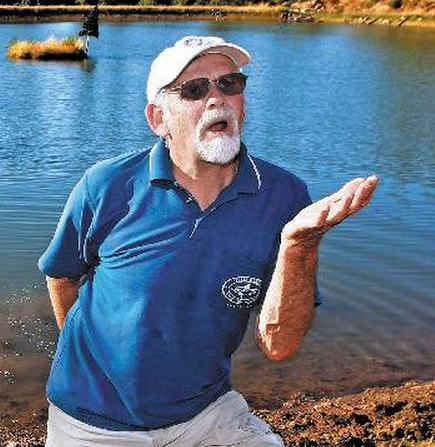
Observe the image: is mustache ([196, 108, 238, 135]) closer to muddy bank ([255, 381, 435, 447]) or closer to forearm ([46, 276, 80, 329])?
forearm ([46, 276, 80, 329])

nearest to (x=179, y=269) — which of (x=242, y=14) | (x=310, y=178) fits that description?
(x=310, y=178)

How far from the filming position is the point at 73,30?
8269cm

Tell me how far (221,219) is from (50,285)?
39.8 inches

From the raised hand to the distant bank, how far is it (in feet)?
328

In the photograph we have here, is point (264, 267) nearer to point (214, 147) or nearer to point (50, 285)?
point (214, 147)

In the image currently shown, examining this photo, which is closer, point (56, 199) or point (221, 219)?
point (221, 219)

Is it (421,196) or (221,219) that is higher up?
(221,219)

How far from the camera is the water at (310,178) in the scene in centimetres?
960

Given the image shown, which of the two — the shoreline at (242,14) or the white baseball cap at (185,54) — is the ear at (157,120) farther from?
the shoreline at (242,14)

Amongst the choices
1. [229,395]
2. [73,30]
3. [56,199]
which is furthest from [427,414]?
[73,30]

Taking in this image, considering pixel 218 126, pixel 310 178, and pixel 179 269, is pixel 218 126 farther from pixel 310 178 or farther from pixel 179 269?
pixel 310 178

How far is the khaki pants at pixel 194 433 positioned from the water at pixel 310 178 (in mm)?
4951

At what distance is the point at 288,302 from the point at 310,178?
1654 centimetres

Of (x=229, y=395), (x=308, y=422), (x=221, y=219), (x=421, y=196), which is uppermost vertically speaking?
(x=221, y=219)
